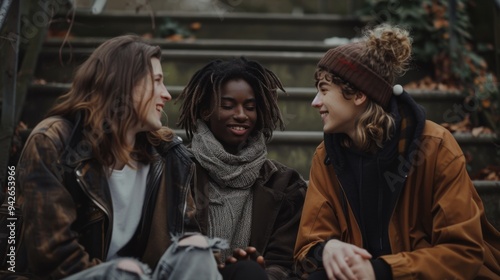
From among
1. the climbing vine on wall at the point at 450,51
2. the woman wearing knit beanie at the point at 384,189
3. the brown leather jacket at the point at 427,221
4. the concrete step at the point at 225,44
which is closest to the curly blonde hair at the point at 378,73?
the woman wearing knit beanie at the point at 384,189

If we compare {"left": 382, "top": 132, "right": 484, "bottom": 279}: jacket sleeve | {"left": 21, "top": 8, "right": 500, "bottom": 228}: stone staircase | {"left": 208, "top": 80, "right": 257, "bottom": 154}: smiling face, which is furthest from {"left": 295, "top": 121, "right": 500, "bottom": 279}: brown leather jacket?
{"left": 21, "top": 8, "right": 500, "bottom": 228}: stone staircase

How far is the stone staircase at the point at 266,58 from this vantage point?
14.1ft

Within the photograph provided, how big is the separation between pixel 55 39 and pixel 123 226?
276cm

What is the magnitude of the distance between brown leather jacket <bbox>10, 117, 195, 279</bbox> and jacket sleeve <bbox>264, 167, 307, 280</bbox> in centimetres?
44

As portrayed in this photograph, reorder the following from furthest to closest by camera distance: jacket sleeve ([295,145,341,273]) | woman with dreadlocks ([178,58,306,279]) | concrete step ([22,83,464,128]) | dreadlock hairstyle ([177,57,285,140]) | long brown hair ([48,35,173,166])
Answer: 1. concrete step ([22,83,464,128])
2. dreadlock hairstyle ([177,57,285,140])
3. woman with dreadlocks ([178,58,306,279])
4. jacket sleeve ([295,145,341,273])
5. long brown hair ([48,35,173,166])

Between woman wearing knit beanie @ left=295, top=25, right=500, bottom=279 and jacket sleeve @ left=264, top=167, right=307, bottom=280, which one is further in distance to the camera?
jacket sleeve @ left=264, top=167, right=307, bottom=280

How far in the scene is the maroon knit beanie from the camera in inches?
114

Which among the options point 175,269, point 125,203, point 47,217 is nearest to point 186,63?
point 125,203

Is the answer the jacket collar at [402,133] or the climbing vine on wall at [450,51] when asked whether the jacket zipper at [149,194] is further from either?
the climbing vine on wall at [450,51]

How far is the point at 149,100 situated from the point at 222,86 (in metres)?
0.61

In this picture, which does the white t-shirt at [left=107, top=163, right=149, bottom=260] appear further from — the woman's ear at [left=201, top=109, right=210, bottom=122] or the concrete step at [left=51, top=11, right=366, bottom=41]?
the concrete step at [left=51, top=11, right=366, bottom=41]

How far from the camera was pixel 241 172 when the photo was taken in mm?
3156

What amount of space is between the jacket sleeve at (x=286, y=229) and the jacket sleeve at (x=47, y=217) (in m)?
0.82

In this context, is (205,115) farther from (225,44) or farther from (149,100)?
(225,44)
